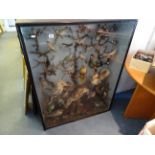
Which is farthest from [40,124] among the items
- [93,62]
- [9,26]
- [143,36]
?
[9,26]

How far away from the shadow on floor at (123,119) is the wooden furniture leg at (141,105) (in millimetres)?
53

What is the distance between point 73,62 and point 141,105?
2.75 feet

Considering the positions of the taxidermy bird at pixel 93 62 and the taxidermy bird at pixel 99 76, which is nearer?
the taxidermy bird at pixel 93 62

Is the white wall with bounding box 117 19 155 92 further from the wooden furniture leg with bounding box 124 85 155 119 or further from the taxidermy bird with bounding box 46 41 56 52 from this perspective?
the taxidermy bird with bounding box 46 41 56 52

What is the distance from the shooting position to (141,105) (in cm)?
167

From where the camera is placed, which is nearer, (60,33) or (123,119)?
(60,33)

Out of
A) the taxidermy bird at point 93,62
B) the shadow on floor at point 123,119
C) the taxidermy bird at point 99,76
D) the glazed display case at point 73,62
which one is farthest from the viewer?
the shadow on floor at point 123,119

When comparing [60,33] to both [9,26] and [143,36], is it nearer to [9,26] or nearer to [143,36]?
[143,36]

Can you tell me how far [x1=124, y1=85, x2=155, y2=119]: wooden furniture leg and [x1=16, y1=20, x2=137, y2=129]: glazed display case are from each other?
202 mm

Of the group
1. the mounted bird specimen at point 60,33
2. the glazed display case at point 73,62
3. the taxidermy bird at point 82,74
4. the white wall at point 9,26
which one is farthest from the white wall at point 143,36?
the white wall at point 9,26

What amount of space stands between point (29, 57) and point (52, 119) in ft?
2.39

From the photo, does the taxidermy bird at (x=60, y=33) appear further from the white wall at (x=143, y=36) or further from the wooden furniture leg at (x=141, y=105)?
the wooden furniture leg at (x=141, y=105)

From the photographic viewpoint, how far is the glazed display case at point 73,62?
1042mm
